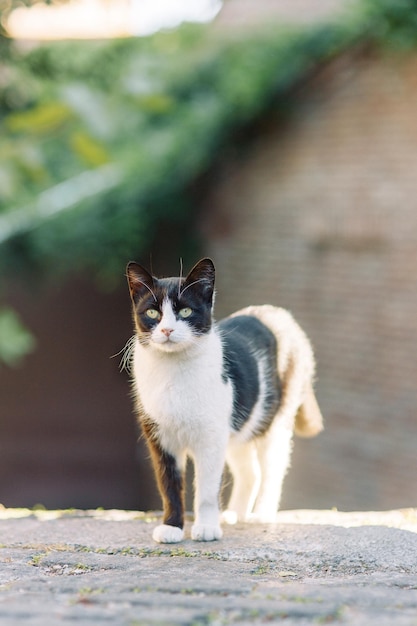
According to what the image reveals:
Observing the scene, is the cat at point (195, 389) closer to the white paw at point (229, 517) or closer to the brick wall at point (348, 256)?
the white paw at point (229, 517)

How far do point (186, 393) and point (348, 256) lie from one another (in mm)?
4260

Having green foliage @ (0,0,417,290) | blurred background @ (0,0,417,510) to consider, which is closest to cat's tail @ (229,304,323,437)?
blurred background @ (0,0,417,510)

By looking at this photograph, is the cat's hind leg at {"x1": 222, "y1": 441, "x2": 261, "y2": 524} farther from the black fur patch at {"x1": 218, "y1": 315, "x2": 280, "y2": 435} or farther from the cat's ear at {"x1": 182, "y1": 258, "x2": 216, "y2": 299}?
the cat's ear at {"x1": 182, "y1": 258, "x2": 216, "y2": 299}

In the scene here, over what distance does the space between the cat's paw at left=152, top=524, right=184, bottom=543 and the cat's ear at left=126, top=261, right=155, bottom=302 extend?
0.69m

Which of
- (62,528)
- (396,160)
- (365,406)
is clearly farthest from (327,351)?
(62,528)

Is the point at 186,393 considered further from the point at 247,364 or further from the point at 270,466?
the point at 270,466

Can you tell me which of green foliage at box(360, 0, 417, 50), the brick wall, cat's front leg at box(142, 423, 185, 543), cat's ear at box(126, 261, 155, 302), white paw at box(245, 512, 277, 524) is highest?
green foliage at box(360, 0, 417, 50)

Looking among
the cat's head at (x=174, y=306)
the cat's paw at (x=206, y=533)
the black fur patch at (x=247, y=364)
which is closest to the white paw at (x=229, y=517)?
the black fur patch at (x=247, y=364)

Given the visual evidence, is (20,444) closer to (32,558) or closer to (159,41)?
(159,41)

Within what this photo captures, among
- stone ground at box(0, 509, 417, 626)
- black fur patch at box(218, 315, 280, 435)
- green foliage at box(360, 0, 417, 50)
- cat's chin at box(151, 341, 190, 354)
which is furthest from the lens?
green foliage at box(360, 0, 417, 50)

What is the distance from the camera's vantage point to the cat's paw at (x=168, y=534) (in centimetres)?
263

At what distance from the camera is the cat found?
8.54 feet

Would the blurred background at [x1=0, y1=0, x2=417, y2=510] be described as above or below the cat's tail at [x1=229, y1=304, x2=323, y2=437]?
above

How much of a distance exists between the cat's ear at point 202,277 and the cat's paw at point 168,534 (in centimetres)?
71
